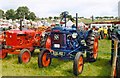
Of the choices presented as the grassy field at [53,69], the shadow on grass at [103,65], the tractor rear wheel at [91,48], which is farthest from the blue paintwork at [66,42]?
the shadow on grass at [103,65]

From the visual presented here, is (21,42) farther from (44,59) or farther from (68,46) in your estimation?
(68,46)

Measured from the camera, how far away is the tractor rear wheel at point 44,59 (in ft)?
23.9

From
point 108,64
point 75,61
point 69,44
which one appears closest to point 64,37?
point 69,44

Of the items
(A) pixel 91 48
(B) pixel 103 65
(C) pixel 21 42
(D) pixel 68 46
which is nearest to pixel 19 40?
(C) pixel 21 42

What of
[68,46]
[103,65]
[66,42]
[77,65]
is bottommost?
[103,65]

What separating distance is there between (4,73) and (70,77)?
5.99 feet

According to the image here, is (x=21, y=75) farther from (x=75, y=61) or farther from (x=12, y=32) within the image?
(x=12, y=32)

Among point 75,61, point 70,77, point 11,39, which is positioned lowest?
point 70,77

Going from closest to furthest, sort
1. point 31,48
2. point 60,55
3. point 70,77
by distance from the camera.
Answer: point 70,77 → point 60,55 → point 31,48

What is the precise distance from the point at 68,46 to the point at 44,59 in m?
0.94

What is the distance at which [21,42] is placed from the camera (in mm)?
9148

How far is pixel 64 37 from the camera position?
25.4 ft

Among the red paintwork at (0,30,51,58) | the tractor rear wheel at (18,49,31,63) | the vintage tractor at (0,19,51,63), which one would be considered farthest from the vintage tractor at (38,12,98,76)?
the red paintwork at (0,30,51,58)

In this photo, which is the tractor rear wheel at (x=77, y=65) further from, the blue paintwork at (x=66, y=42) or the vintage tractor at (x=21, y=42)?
the vintage tractor at (x=21, y=42)
